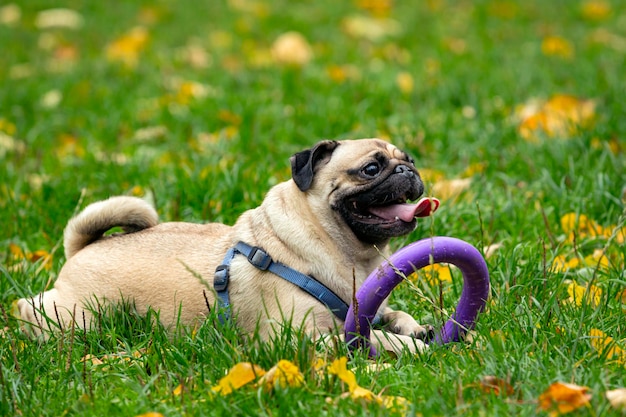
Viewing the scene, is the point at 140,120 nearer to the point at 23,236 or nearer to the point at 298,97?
the point at 298,97

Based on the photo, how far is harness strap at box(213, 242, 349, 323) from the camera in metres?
3.81

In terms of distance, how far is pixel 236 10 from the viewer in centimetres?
1125

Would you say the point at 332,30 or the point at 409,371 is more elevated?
the point at 332,30

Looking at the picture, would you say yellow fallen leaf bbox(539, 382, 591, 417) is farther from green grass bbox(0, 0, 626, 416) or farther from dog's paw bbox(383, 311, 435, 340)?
dog's paw bbox(383, 311, 435, 340)

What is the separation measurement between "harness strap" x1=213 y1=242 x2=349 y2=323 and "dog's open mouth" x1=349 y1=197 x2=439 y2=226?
1.20 ft

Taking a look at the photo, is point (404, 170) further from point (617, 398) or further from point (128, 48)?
point (128, 48)

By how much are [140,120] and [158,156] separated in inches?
40.8

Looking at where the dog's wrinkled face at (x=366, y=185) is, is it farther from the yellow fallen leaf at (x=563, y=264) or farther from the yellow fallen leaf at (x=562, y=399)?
the yellow fallen leaf at (x=562, y=399)

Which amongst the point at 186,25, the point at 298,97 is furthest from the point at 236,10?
the point at 298,97

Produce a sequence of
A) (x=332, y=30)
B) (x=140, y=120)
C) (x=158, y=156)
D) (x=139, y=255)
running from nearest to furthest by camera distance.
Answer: (x=139, y=255)
(x=158, y=156)
(x=140, y=120)
(x=332, y=30)

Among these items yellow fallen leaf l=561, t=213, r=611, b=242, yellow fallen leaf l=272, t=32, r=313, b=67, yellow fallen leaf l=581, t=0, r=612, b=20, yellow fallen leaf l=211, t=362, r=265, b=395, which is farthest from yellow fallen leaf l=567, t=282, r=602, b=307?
yellow fallen leaf l=581, t=0, r=612, b=20

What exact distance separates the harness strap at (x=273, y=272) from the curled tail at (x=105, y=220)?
628 millimetres

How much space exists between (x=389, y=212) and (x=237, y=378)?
1.19 metres

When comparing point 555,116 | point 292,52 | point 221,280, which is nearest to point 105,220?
point 221,280
